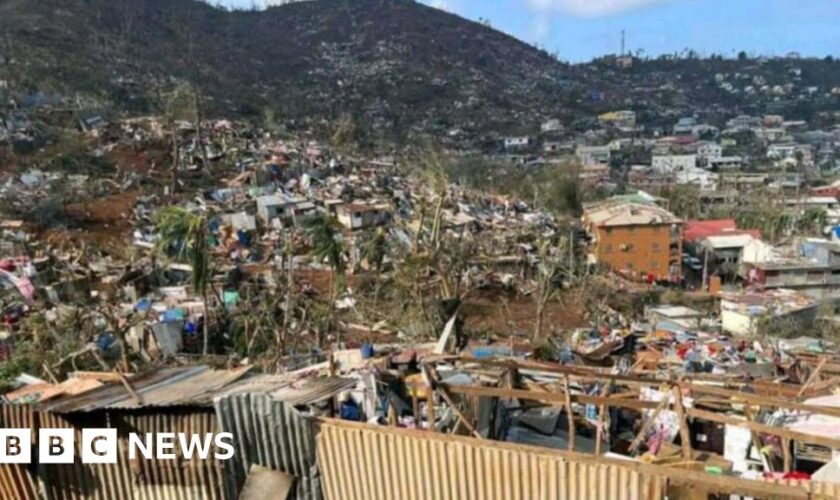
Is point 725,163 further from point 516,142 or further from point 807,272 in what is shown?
point 807,272

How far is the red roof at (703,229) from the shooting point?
104ft

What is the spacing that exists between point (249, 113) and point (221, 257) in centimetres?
3252

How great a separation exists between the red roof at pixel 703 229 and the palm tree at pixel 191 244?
71.5 feet

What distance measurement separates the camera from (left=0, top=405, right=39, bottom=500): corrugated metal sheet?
4.34m

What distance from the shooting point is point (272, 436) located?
3998 millimetres

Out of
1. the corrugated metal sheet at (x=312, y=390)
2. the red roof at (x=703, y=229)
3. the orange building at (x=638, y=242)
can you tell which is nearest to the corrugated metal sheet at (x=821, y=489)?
the corrugated metal sheet at (x=312, y=390)

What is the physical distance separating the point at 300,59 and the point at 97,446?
89.2 meters

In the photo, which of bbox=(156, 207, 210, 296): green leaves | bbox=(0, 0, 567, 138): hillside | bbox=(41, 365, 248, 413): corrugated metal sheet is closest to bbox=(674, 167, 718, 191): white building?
bbox=(0, 0, 567, 138): hillside

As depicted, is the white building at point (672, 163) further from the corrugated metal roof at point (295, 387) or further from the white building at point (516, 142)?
the corrugated metal roof at point (295, 387)

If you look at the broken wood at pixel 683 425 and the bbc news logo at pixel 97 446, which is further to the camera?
the bbc news logo at pixel 97 446

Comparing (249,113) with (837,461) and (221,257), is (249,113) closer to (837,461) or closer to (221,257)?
(221,257)

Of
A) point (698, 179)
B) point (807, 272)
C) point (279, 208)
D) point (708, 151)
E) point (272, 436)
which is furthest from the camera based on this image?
point (708, 151)

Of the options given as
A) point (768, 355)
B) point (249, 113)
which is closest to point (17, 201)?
point (768, 355)

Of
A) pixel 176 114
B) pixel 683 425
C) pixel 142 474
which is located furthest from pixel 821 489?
pixel 176 114
